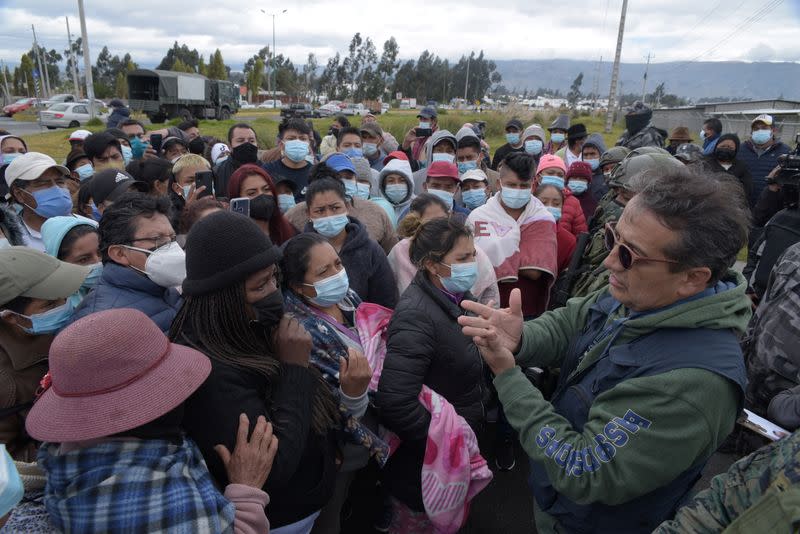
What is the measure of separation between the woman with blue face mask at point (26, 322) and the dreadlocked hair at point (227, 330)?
669 millimetres

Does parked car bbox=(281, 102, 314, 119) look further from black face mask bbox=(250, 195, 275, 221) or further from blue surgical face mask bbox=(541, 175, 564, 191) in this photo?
black face mask bbox=(250, 195, 275, 221)

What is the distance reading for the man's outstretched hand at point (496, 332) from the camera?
1.75m

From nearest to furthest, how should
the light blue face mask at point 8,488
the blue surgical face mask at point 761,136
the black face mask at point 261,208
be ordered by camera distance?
the light blue face mask at point 8,488
the black face mask at point 261,208
the blue surgical face mask at point 761,136

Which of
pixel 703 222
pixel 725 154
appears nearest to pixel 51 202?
pixel 703 222

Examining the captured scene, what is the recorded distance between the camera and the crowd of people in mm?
1224

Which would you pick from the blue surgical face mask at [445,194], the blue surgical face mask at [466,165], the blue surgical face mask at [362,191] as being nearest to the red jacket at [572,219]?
the blue surgical face mask at [445,194]

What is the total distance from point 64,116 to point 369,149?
88.4 ft

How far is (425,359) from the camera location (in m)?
2.35

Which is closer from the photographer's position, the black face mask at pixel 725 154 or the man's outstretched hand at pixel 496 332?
the man's outstretched hand at pixel 496 332

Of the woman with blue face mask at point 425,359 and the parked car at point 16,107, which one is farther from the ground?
the parked car at point 16,107

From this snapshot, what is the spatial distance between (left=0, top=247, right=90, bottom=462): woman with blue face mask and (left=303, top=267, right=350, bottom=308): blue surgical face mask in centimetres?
109

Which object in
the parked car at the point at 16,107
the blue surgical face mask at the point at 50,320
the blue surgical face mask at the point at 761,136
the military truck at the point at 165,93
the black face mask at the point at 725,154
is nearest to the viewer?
the blue surgical face mask at the point at 50,320

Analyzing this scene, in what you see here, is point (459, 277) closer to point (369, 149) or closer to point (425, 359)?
point (425, 359)

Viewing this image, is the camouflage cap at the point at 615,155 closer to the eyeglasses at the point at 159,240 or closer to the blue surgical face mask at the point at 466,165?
the blue surgical face mask at the point at 466,165
